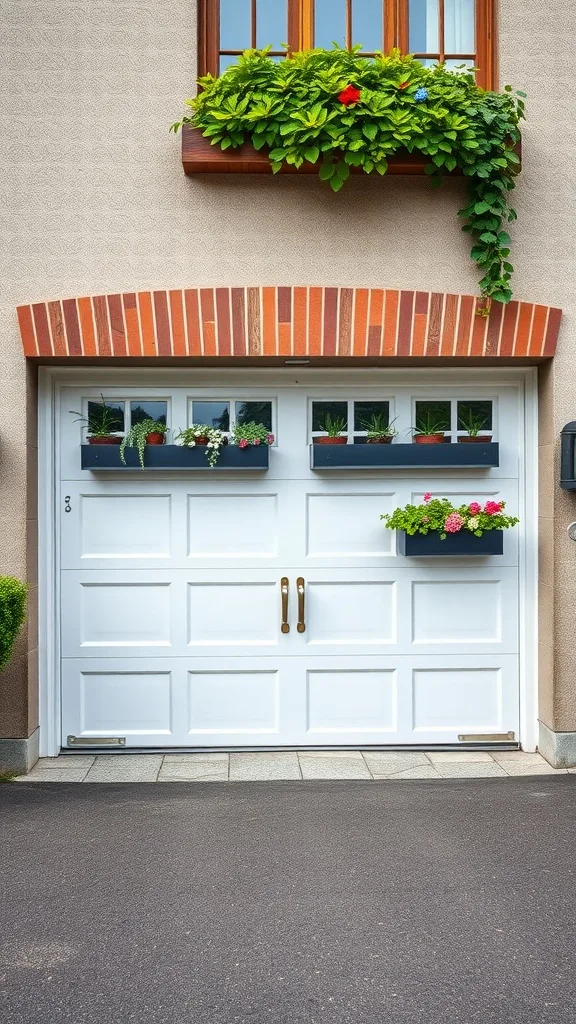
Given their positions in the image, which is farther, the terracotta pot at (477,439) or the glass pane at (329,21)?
the terracotta pot at (477,439)

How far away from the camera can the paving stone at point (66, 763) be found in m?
5.03

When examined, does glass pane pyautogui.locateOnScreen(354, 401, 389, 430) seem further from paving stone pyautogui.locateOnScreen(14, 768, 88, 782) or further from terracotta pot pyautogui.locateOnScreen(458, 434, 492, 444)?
paving stone pyautogui.locateOnScreen(14, 768, 88, 782)

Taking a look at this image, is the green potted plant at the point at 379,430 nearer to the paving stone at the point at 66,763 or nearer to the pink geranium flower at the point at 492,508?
the pink geranium flower at the point at 492,508

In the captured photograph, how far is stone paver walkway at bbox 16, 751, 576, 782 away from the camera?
4.90 meters

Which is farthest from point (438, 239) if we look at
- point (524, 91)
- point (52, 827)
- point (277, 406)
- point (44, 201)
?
point (52, 827)

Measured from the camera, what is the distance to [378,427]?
17.2 ft

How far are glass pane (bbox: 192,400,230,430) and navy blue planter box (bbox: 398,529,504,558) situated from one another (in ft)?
4.30

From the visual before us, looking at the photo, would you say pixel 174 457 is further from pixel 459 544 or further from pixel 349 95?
pixel 349 95

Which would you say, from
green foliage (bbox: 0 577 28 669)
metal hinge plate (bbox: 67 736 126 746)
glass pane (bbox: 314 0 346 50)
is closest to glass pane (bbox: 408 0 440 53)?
glass pane (bbox: 314 0 346 50)

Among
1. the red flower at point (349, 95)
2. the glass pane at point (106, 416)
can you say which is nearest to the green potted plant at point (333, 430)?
the glass pane at point (106, 416)

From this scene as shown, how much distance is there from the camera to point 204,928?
312 cm

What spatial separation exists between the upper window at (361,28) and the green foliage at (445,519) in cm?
248

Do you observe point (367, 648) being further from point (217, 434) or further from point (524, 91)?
point (524, 91)

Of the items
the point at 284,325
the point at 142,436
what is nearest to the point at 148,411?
the point at 142,436
